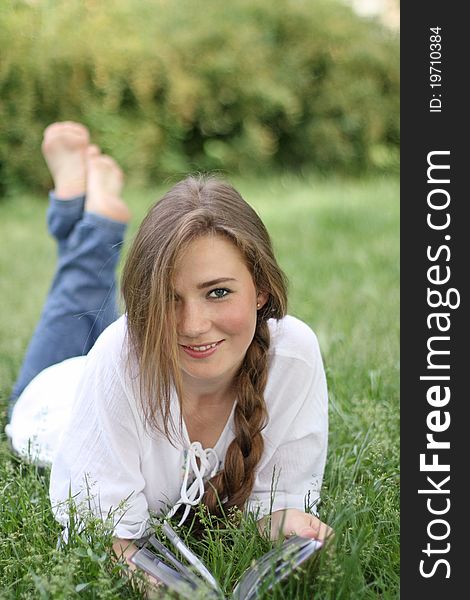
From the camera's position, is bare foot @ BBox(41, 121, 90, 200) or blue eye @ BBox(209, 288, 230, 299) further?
bare foot @ BBox(41, 121, 90, 200)

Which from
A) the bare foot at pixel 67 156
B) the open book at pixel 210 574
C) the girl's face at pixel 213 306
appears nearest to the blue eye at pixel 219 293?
the girl's face at pixel 213 306

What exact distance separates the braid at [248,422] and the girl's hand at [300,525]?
0.35 feet

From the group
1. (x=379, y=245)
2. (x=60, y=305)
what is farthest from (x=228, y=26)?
(x=60, y=305)

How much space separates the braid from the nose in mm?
247

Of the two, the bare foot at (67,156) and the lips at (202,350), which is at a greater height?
the bare foot at (67,156)

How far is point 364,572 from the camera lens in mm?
1882

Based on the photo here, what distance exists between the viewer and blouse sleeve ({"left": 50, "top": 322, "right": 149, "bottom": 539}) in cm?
195

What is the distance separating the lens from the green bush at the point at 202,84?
668 centimetres

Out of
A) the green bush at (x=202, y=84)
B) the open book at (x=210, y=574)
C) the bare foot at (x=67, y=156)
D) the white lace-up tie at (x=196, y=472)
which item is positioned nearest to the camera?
the open book at (x=210, y=574)

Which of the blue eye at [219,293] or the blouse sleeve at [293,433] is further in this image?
the blouse sleeve at [293,433]

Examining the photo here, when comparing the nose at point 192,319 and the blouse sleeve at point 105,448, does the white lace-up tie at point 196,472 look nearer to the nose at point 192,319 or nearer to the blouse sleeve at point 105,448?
the blouse sleeve at point 105,448

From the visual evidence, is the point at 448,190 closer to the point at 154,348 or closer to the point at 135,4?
the point at 154,348

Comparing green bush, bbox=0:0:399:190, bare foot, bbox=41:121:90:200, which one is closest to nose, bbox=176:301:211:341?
bare foot, bbox=41:121:90:200

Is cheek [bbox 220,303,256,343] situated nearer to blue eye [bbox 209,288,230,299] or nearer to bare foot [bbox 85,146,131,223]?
blue eye [bbox 209,288,230,299]
